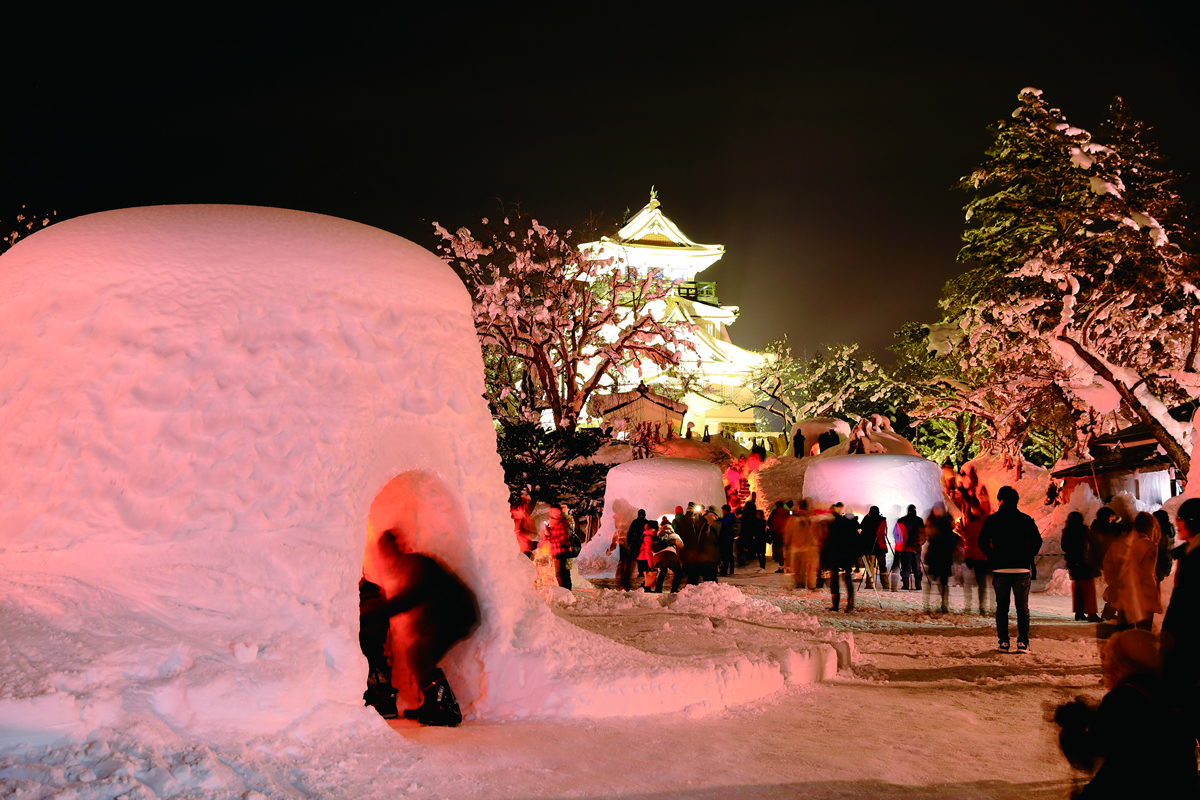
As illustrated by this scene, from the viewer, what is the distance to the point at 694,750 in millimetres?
5062

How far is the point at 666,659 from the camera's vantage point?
6.37m

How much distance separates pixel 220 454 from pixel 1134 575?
8.22 metres

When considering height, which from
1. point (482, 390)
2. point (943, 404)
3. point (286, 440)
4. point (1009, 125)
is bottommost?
point (286, 440)

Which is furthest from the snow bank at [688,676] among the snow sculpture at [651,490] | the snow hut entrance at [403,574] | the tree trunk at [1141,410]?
the snow sculpture at [651,490]

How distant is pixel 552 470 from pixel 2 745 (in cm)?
1333

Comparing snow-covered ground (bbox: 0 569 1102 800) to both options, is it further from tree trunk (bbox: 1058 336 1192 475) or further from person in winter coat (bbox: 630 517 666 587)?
tree trunk (bbox: 1058 336 1192 475)

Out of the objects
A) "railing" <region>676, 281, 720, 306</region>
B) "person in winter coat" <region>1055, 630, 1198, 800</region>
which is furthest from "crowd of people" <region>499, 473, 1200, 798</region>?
"railing" <region>676, 281, 720, 306</region>

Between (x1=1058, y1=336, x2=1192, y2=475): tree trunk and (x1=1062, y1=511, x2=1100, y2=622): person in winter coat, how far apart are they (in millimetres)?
4844

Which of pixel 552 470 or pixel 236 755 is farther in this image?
pixel 552 470

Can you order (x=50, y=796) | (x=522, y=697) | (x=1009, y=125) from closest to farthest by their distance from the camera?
(x=50, y=796), (x=522, y=697), (x=1009, y=125)

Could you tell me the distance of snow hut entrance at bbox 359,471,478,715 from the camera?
6.07 metres

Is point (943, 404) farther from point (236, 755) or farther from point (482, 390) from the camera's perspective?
point (236, 755)

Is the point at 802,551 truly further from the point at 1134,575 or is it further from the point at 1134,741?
the point at 1134,741

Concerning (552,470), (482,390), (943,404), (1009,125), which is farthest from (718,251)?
(482,390)
